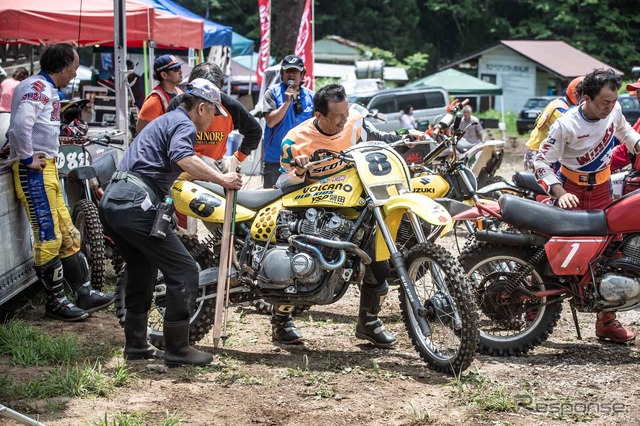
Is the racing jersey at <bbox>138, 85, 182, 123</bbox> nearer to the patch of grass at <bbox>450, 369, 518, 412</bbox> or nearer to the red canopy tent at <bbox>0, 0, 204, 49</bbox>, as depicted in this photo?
the patch of grass at <bbox>450, 369, 518, 412</bbox>

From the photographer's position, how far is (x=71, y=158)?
8.28 m

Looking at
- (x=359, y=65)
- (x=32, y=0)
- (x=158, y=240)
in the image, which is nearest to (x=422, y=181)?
(x=158, y=240)

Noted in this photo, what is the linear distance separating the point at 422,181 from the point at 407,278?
1855 millimetres

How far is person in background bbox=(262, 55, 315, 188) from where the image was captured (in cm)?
859

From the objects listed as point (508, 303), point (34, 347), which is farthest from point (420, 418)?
point (34, 347)

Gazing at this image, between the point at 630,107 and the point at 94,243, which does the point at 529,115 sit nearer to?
the point at 630,107

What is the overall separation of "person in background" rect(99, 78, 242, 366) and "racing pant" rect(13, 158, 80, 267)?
1.37 meters

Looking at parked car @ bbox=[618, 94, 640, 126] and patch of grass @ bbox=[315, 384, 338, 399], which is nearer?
patch of grass @ bbox=[315, 384, 338, 399]

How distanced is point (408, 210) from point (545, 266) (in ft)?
3.35

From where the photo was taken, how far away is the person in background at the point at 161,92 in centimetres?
781

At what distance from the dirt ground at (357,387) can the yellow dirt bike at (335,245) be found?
1.03ft

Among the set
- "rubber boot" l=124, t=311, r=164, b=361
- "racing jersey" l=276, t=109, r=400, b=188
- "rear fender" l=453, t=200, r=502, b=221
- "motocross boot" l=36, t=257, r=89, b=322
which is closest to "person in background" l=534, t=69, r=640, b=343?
"rear fender" l=453, t=200, r=502, b=221

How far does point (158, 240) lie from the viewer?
18.6 ft
